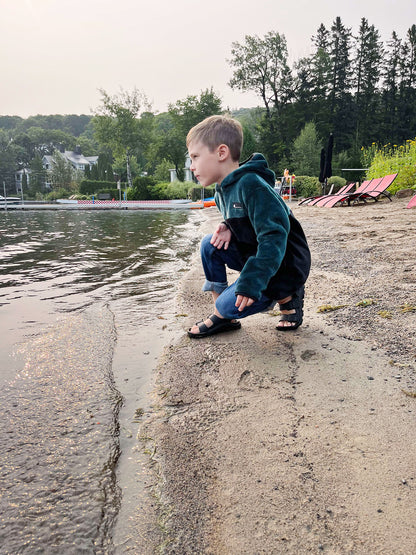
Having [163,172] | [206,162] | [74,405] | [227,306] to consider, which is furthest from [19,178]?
[74,405]

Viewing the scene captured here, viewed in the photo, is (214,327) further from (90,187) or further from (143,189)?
(90,187)

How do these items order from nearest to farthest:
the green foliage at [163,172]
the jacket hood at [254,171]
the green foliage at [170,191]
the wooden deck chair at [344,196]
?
the jacket hood at [254,171]
the wooden deck chair at [344,196]
the green foliage at [170,191]
the green foliage at [163,172]

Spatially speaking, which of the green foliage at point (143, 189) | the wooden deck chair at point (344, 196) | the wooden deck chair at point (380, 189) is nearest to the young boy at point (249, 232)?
the wooden deck chair at point (380, 189)

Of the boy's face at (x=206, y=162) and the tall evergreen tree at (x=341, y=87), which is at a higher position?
the tall evergreen tree at (x=341, y=87)

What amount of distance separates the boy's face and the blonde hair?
28mm

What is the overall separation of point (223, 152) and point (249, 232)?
0.50 m

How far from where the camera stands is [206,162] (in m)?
2.24

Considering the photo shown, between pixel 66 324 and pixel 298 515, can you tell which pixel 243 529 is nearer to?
pixel 298 515

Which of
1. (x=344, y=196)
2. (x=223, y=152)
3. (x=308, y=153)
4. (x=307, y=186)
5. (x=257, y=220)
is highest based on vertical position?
(x=308, y=153)

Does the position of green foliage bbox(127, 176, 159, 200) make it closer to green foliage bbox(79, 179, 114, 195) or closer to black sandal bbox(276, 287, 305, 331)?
green foliage bbox(79, 179, 114, 195)

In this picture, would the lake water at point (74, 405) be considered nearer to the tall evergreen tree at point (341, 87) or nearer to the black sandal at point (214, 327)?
the black sandal at point (214, 327)

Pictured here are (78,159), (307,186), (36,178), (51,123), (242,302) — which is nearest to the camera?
(242,302)

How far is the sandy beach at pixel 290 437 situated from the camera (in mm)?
1025

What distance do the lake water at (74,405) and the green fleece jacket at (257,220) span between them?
818 millimetres
